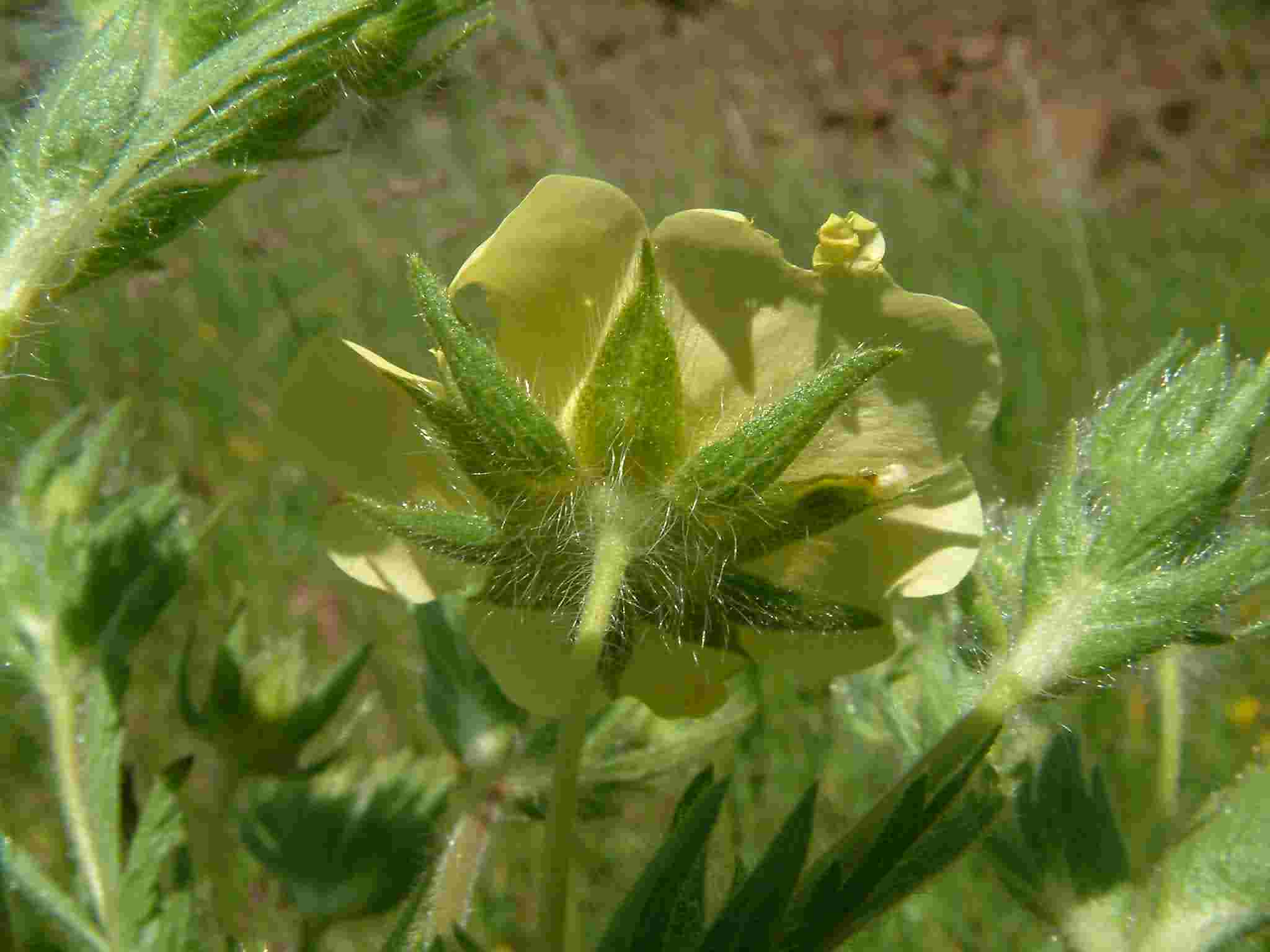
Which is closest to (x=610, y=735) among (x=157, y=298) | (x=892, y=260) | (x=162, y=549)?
(x=162, y=549)

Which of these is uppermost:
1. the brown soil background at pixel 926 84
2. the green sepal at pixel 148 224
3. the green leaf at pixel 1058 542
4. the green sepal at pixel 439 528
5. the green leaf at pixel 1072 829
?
the green sepal at pixel 148 224

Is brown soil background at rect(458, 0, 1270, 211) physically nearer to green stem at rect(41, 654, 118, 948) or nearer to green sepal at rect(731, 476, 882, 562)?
green stem at rect(41, 654, 118, 948)

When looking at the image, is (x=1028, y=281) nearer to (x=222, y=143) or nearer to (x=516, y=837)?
(x=516, y=837)

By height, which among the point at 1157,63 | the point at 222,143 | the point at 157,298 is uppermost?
the point at 222,143

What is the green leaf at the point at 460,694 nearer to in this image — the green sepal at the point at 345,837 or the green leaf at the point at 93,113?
the green sepal at the point at 345,837

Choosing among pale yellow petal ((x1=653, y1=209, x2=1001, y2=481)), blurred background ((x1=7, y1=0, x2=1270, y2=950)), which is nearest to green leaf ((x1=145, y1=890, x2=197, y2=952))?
blurred background ((x1=7, y1=0, x2=1270, y2=950))

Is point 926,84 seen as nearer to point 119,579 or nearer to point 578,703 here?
point 119,579

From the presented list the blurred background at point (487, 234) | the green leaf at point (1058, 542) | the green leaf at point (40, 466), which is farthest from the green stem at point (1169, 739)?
the green leaf at point (40, 466)
